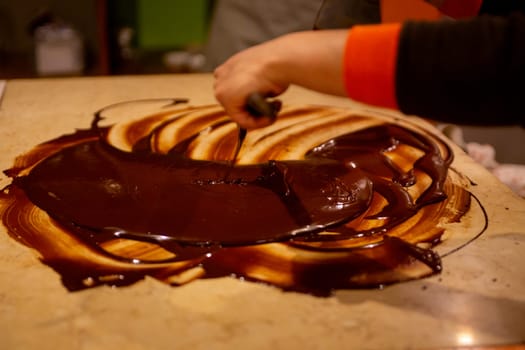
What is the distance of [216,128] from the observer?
1501mm

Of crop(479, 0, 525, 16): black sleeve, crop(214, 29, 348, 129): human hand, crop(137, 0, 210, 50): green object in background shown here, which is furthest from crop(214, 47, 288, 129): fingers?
crop(137, 0, 210, 50): green object in background

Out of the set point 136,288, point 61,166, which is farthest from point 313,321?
point 61,166

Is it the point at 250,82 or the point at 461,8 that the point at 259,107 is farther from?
the point at 461,8

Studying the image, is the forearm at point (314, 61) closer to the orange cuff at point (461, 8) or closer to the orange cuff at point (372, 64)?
the orange cuff at point (372, 64)

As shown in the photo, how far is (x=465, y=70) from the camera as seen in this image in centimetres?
80

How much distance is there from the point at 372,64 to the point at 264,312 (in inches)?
15.8

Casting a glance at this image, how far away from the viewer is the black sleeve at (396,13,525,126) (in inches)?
31.0

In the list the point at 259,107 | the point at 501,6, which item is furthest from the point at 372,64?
the point at 501,6

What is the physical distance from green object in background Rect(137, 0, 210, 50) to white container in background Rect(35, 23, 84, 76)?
41 cm

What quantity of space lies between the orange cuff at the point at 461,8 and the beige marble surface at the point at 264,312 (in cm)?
59

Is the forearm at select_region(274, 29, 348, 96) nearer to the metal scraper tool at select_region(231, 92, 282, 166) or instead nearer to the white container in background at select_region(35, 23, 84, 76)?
the metal scraper tool at select_region(231, 92, 282, 166)

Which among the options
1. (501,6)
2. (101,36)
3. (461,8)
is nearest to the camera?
(501,6)

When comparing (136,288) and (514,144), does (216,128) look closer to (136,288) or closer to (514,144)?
(136,288)

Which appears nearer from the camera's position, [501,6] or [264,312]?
[264,312]
